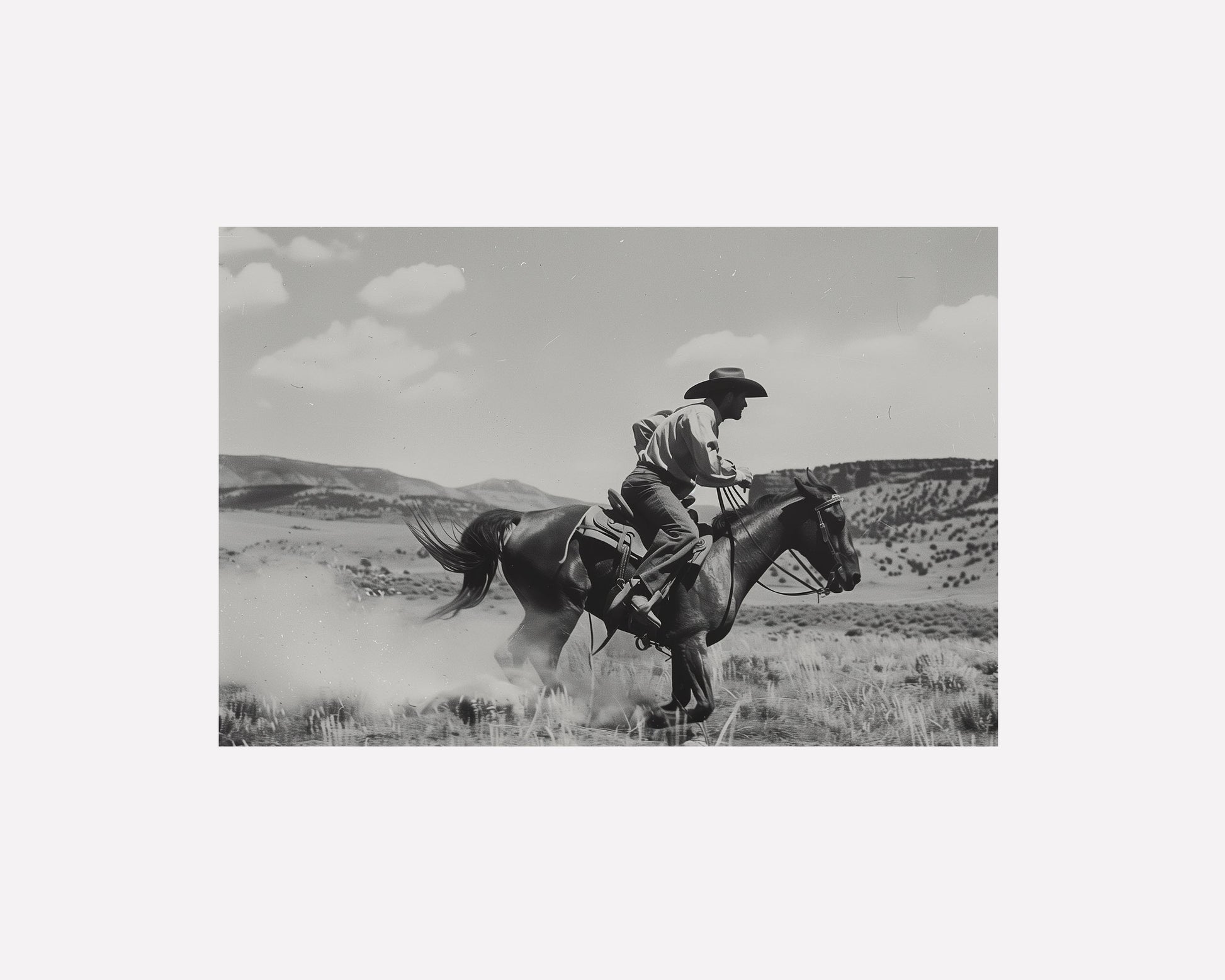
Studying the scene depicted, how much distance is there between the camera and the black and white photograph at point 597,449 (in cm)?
640

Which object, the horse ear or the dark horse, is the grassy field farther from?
the horse ear

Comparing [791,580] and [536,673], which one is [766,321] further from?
[536,673]

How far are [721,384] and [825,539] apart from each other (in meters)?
1.03

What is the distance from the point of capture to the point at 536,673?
20.9 feet

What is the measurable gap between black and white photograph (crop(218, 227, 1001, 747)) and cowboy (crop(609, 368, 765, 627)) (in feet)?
0.07

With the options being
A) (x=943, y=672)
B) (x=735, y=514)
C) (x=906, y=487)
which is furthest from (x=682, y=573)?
(x=943, y=672)

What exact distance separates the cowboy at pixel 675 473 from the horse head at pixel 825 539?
14.4 inches

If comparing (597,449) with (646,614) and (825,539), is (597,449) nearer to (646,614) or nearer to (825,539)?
(646,614)

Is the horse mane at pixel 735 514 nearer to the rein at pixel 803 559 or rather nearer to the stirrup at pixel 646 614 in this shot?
the rein at pixel 803 559

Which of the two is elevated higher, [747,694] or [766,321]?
[766,321]

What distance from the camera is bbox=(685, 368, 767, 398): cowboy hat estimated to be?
6.42 m

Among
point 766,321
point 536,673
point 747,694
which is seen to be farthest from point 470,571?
point 766,321

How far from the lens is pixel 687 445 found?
6.36m

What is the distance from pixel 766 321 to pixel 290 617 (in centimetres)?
309
